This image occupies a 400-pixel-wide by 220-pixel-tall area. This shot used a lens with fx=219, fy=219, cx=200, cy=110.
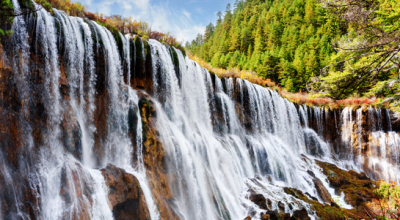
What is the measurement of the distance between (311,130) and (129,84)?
669 inches

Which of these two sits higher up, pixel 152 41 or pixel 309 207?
pixel 152 41

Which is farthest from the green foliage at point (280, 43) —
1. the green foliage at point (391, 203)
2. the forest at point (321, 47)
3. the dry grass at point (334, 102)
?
the green foliage at point (391, 203)

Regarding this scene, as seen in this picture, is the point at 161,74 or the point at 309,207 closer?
the point at 309,207

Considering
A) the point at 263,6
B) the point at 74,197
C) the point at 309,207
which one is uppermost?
the point at 263,6

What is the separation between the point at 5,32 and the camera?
5.76 meters

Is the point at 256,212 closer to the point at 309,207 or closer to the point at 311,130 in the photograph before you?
the point at 309,207

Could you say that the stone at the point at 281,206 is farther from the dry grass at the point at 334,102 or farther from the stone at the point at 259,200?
the dry grass at the point at 334,102

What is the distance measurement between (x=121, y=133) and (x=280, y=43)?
43860 millimetres

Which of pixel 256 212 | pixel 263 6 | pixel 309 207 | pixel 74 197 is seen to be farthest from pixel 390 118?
pixel 263 6

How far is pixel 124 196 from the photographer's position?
5984mm

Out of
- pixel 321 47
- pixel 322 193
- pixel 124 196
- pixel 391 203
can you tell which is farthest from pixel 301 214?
pixel 321 47

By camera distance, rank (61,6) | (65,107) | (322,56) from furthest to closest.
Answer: (322,56) → (61,6) → (65,107)

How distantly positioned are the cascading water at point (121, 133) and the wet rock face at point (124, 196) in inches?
8.1

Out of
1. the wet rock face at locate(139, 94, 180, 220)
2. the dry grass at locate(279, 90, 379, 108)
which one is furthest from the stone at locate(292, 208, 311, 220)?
the dry grass at locate(279, 90, 379, 108)
